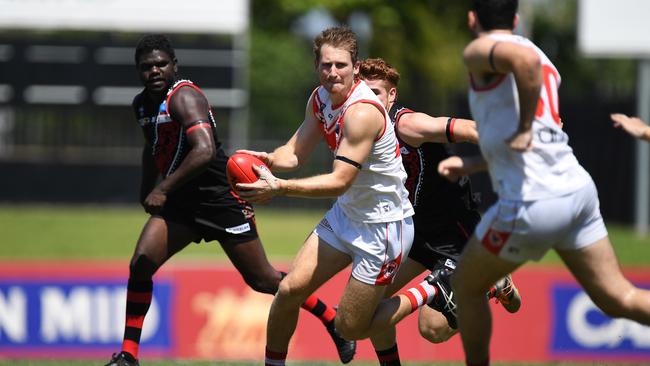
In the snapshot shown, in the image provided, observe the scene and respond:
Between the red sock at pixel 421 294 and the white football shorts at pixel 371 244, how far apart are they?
0.35 metres

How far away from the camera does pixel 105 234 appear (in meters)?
20.6

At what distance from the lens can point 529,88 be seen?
15.9 feet

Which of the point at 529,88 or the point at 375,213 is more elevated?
the point at 529,88

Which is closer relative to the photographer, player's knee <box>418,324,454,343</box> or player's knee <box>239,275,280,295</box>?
player's knee <box>418,324,454,343</box>

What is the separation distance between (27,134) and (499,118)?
19.5 m

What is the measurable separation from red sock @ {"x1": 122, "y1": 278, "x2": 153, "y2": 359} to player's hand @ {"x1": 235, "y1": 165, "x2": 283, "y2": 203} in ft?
4.74

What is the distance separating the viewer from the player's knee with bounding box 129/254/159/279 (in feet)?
21.9

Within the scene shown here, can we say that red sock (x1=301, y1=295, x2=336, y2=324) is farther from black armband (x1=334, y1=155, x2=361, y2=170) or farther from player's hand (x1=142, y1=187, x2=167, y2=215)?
black armband (x1=334, y1=155, x2=361, y2=170)

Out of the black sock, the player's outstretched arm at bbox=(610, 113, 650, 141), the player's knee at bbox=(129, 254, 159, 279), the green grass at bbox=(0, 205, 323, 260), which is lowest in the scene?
the green grass at bbox=(0, 205, 323, 260)

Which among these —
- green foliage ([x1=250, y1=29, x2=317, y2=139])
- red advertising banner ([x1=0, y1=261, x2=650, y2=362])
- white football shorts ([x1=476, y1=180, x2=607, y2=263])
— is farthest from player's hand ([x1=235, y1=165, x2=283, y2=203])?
green foliage ([x1=250, y1=29, x2=317, y2=139])

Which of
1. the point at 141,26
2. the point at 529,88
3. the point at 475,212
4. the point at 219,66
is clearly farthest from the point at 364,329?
the point at 141,26

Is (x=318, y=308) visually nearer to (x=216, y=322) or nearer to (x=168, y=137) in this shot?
(x=168, y=137)

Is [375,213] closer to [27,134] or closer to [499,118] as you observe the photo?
[499,118]

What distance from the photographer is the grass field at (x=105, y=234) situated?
17942mm
